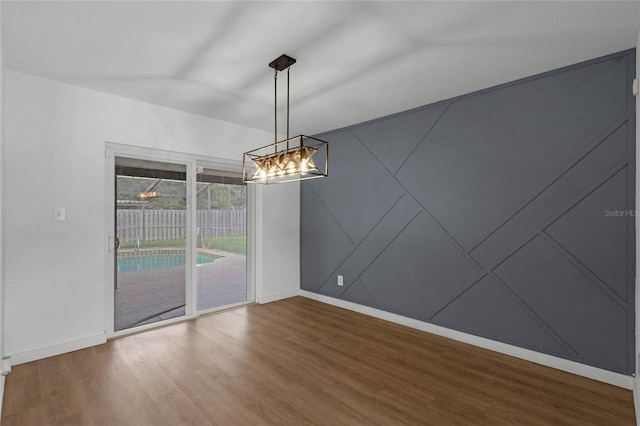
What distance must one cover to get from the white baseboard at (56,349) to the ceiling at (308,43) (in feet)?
8.56

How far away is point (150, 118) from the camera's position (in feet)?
12.0

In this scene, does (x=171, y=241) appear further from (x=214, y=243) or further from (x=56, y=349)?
(x=56, y=349)

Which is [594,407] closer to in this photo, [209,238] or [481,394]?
[481,394]

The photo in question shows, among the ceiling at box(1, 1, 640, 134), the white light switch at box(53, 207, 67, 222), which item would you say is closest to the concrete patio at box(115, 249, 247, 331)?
the white light switch at box(53, 207, 67, 222)

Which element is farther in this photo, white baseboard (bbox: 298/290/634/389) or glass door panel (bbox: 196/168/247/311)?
glass door panel (bbox: 196/168/247/311)

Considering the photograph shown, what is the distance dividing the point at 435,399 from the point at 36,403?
9.63 ft

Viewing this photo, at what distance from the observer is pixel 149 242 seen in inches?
148

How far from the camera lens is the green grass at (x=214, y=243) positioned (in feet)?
12.2

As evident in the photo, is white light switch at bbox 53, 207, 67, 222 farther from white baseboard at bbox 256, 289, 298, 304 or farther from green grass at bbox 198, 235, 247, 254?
white baseboard at bbox 256, 289, 298, 304

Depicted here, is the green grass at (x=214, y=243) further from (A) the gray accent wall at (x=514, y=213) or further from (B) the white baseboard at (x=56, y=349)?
(A) the gray accent wall at (x=514, y=213)

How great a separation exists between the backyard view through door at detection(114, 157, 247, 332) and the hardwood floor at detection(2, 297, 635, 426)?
554mm

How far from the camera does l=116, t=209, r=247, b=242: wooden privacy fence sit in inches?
141

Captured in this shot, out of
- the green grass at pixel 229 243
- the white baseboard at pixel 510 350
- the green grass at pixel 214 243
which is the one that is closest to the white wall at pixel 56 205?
the green grass at pixel 214 243

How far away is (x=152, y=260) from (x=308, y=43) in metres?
3.12
